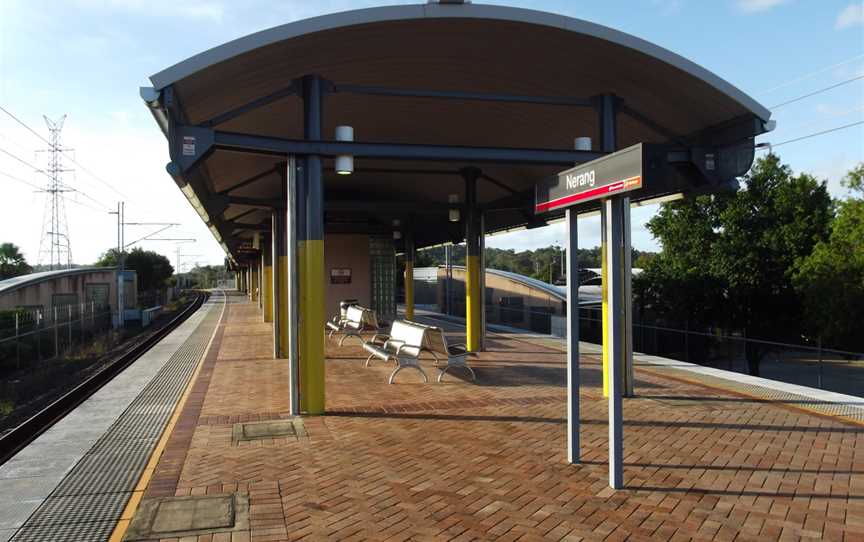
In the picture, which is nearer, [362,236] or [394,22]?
[394,22]

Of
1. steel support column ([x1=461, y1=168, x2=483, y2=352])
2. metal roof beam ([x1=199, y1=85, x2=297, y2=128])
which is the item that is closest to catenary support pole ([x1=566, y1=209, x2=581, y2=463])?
metal roof beam ([x1=199, y1=85, x2=297, y2=128])

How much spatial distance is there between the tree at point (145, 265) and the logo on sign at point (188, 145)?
1978 inches

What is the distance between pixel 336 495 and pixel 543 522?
1.56m

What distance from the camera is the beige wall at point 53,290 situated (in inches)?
793

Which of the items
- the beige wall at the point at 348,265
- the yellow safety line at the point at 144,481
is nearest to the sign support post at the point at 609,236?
the yellow safety line at the point at 144,481

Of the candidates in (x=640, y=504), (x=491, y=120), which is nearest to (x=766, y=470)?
(x=640, y=504)

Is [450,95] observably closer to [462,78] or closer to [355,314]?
[462,78]

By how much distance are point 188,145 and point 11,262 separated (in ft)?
180

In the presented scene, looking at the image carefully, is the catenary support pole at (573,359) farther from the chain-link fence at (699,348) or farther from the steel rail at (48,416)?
the chain-link fence at (699,348)

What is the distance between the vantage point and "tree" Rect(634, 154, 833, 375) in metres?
24.8

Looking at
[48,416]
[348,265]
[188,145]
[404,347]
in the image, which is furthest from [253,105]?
[348,265]

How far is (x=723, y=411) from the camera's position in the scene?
24.0 feet

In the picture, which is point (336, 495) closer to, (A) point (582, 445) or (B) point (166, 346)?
(A) point (582, 445)

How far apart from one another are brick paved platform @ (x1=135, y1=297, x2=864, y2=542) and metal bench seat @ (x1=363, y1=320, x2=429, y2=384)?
18.9 inches
